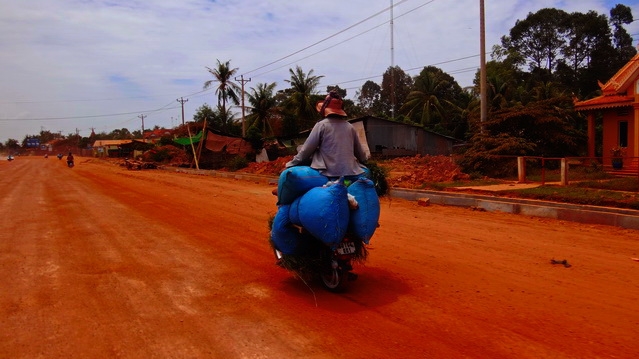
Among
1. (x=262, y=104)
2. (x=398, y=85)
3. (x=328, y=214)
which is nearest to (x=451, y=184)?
(x=328, y=214)

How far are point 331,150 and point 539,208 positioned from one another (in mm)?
7118

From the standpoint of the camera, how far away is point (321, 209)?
4.31 meters

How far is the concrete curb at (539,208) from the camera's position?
28.9 ft

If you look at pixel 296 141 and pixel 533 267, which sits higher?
pixel 296 141

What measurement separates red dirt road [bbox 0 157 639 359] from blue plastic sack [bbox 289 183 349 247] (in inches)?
27.6

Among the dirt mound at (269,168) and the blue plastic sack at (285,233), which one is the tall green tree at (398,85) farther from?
the blue plastic sack at (285,233)

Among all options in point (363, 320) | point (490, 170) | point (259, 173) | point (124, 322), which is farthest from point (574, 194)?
point (259, 173)

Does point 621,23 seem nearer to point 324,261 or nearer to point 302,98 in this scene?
point 302,98

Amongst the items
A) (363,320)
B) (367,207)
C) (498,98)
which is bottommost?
(363,320)

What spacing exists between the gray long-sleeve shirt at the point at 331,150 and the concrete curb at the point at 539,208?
12.8 ft

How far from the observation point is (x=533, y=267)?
5.73m

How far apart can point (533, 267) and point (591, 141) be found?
18621 mm

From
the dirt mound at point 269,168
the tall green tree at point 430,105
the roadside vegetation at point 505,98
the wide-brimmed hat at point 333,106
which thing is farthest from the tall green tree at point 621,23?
the wide-brimmed hat at point 333,106

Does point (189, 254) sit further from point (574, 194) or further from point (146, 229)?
point (574, 194)
